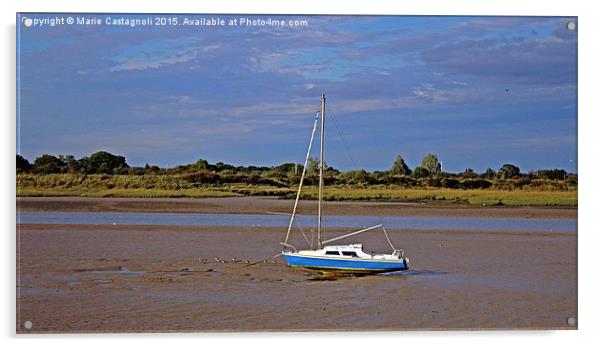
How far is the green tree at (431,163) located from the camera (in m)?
8.08

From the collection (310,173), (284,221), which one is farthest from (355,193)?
(284,221)

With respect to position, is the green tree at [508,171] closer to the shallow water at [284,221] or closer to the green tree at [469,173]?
the green tree at [469,173]

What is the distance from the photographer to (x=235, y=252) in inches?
346

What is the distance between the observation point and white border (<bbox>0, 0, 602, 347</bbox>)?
711cm

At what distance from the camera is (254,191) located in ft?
27.9

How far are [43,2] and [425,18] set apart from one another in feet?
10.8

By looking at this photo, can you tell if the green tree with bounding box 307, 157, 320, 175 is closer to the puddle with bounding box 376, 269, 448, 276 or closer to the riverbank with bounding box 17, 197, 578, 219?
the riverbank with bounding box 17, 197, 578, 219

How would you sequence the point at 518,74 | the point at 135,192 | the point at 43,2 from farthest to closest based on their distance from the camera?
the point at 135,192 < the point at 518,74 < the point at 43,2

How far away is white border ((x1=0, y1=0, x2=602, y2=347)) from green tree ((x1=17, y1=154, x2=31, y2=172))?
86 mm

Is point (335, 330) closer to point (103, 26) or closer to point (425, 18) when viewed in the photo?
point (425, 18)

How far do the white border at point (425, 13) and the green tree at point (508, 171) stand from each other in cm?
66

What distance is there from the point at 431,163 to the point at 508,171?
73cm

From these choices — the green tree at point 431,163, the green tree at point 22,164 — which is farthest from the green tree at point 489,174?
the green tree at point 22,164
